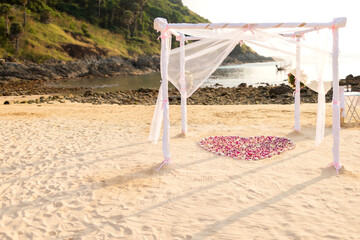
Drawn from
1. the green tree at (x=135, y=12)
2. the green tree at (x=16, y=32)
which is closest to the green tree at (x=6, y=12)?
the green tree at (x=16, y=32)

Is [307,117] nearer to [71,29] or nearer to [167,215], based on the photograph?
[167,215]

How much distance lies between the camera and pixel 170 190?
5.18 meters

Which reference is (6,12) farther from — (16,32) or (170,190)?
(170,190)

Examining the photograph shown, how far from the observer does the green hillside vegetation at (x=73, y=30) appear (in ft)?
160

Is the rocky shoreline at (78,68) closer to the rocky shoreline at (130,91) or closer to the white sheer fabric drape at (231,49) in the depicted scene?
the rocky shoreline at (130,91)

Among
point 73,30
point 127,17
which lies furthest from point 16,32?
point 127,17

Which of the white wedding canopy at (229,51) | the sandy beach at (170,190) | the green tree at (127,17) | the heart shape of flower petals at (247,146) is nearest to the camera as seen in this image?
the sandy beach at (170,190)

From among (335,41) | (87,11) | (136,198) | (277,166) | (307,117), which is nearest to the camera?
(136,198)

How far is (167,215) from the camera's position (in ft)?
14.2

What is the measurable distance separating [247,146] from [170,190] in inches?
126

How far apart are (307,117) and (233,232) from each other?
29.9 feet

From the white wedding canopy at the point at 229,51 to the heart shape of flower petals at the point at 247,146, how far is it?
1.13 meters

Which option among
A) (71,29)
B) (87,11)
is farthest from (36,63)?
(87,11)

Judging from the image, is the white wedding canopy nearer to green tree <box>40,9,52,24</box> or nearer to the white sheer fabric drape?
the white sheer fabric drape
